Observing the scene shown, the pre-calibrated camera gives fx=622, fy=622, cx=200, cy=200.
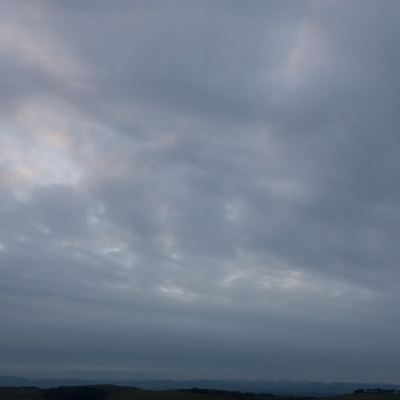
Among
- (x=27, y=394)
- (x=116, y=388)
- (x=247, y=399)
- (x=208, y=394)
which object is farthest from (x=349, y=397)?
(x=27, y=394)

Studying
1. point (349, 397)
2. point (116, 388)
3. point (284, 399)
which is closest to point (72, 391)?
point (116, 388)

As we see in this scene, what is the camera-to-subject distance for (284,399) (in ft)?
197

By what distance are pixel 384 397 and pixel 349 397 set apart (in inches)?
127

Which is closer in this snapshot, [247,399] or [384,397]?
[384,397]

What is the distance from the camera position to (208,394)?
193 feet

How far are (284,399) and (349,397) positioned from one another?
663 cm

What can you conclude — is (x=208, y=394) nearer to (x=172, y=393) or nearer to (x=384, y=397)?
(x=172, y=393)

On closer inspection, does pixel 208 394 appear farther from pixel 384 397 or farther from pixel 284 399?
pixel 384 397

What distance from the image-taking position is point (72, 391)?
59156 millimetres

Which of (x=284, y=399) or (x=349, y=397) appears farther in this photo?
(x=284, y=399)

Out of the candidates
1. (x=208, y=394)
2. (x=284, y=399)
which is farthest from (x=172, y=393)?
(x=284, y=399)

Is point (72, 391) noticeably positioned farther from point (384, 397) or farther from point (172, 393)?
point (384, 397)

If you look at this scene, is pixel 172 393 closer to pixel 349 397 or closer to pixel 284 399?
pixel 284 399

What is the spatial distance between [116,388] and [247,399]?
515 inches
